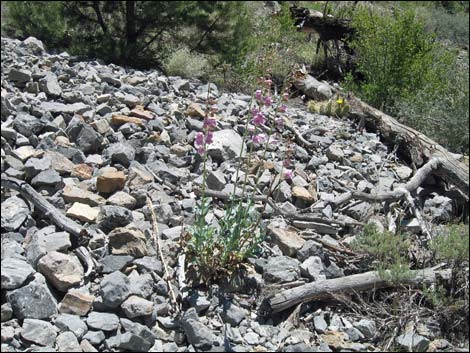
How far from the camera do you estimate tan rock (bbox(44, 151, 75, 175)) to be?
13.9 feet

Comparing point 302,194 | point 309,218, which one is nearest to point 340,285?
point 309,218

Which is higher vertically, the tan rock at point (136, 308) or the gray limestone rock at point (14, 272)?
the gray limestone rock at point (14, 272)

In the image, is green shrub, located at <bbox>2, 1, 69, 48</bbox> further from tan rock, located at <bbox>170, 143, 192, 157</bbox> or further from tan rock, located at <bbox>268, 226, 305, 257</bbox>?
tan rock, located at <bbox>268, 226, 305, 257</bbox>

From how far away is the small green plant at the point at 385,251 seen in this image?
353cm

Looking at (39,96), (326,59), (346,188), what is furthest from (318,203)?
(326,59)

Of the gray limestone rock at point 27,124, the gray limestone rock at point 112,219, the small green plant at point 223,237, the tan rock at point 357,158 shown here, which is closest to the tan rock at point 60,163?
the gray limestone rock at point 27,124

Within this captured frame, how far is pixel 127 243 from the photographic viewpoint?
3.57 metres

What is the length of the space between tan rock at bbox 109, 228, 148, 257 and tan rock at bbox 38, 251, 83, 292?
286 mm

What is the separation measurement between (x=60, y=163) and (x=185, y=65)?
3.65 meters

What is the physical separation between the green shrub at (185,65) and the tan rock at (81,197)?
3.72m

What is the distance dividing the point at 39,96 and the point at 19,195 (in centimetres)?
159

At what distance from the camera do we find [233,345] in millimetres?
3168

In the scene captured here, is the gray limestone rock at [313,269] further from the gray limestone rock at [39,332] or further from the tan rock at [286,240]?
the gray limestone rock at [39,332]

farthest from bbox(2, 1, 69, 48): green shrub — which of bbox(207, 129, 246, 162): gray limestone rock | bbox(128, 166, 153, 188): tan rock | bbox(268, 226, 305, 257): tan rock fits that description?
bbox(268, 226, 305, 257): tan rock
